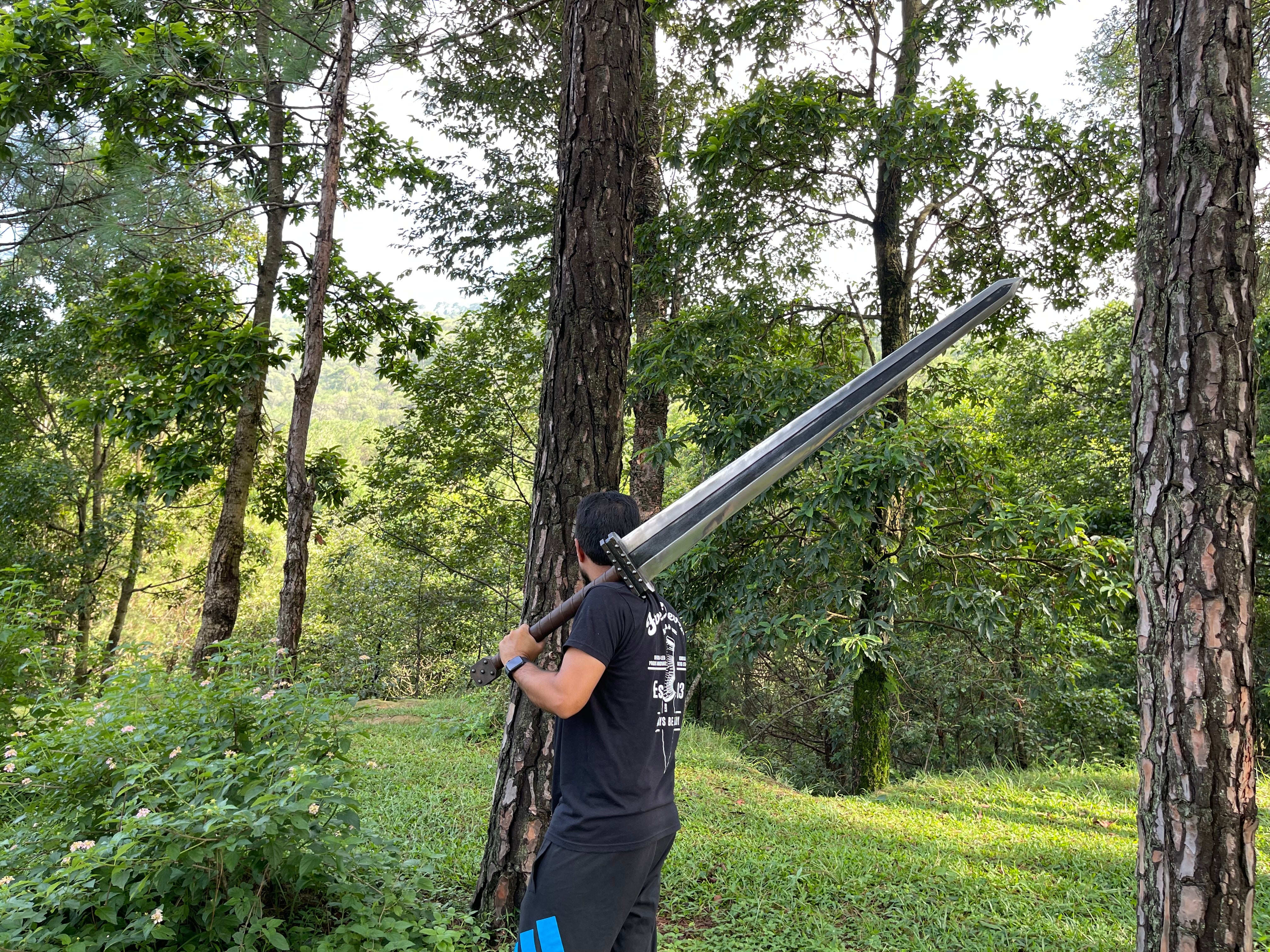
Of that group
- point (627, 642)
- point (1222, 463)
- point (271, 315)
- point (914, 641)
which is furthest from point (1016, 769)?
point (271, 315)

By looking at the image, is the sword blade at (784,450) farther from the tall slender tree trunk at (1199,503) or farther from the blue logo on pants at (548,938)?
the blue logo on pants at (548,938)

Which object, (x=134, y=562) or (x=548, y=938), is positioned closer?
(x=548, y=938)

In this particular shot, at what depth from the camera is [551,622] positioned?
6.77 ft

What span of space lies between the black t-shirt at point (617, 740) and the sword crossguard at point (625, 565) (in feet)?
0.06

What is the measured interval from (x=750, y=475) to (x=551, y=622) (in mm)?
820

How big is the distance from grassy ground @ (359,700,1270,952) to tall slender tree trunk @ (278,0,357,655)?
4.71 ft

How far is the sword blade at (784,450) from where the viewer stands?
2.19 metres

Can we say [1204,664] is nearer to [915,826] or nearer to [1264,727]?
[915,826]

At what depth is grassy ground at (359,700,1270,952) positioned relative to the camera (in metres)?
3.33

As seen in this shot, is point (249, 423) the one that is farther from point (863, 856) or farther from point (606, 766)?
point (606, 766)

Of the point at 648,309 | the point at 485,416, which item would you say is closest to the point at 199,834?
the point at 648,309

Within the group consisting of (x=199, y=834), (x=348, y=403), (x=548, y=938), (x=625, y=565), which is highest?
(x=348, y=403)

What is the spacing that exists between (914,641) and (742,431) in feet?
20.5

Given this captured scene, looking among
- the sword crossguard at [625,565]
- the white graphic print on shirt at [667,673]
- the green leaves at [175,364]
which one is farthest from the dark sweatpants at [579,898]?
the green leaves at [175,364]
